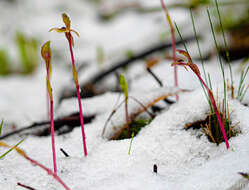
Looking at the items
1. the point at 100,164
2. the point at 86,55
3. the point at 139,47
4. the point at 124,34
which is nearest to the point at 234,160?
the point at 100,164

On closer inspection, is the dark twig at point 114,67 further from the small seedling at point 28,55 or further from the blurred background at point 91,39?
the small seedling at point 28,55

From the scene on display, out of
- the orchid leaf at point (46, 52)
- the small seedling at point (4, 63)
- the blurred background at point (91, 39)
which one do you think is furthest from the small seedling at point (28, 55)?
the orchid leaf at point (46, 52)

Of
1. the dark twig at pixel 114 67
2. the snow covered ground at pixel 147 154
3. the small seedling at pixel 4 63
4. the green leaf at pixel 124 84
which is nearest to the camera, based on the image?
the snow covered ground at pixel 147 154

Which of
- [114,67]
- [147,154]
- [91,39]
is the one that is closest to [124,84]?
[147,154]

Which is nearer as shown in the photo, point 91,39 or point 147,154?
point 147,154

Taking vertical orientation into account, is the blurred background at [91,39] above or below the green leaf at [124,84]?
above

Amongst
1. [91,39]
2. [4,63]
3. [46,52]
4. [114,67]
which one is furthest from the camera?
[91,39]

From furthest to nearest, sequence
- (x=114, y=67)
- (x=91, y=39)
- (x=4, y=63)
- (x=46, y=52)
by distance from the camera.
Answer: (x=91, y=39) < (x=4, y=63) < (x=114, y=67) < (x=46, y=52)

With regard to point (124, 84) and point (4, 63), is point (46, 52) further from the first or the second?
point (4, 63)

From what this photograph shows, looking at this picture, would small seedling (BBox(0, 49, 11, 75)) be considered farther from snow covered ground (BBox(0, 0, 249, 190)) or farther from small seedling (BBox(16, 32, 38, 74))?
snow covered ground (BBox(0, 0, 249, 190))

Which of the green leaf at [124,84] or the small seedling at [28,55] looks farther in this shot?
the small seedling at [28,55]

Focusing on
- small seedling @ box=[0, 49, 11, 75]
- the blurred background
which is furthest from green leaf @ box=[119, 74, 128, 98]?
small seedling @ box=[0, 49, 11, 75]

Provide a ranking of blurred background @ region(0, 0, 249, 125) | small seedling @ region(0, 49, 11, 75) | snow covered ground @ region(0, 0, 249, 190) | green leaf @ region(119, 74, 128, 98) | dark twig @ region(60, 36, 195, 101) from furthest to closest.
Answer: small seedling @ region(0, 49, 11, 75)
blurred background @ region(0, 0, 249, 125)
dark twig @ region(60, 36, 195, 101)
green leaf @ region(119, 74, 128, 98)
snow covered ground @ region(0, 0, 249, 190)
